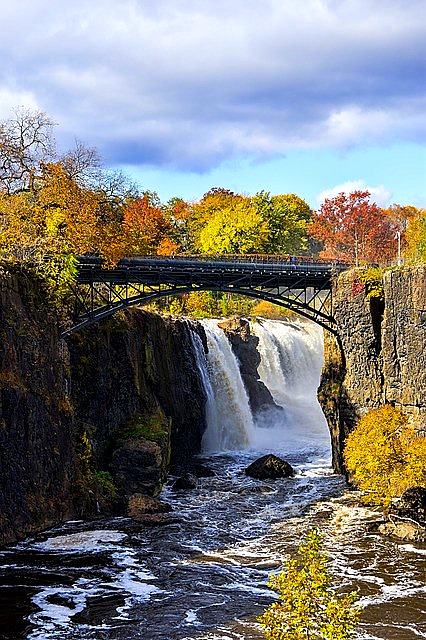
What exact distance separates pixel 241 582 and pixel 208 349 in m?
27.2

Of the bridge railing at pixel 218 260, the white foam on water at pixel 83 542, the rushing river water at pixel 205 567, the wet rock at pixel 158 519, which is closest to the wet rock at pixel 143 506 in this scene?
the wet rock at pixel 158 519

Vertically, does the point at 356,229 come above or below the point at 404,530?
above

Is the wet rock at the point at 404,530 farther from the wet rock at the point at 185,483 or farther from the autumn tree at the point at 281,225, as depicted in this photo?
the autumn tree at the point at 281,225

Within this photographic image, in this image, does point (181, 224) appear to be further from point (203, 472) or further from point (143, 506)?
point (143, 506)

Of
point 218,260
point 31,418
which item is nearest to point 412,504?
point 31,418

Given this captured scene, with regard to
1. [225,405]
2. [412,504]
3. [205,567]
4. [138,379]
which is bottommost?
[205,567]

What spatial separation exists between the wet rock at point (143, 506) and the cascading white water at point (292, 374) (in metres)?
21.3

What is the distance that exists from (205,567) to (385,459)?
8.62 m

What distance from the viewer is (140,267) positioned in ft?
118

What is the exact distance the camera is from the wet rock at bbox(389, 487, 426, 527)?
29.9 meters

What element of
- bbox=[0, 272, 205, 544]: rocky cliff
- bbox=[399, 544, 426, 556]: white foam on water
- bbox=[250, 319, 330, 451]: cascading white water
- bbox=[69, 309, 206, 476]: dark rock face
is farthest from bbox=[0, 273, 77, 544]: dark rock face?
bbox=[250, 319, 330, 451]: cascading white water

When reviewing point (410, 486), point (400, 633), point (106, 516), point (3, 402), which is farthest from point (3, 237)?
point (400, 633)

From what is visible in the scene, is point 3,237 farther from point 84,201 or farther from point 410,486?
point 410,486

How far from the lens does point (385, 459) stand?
2923 cm
